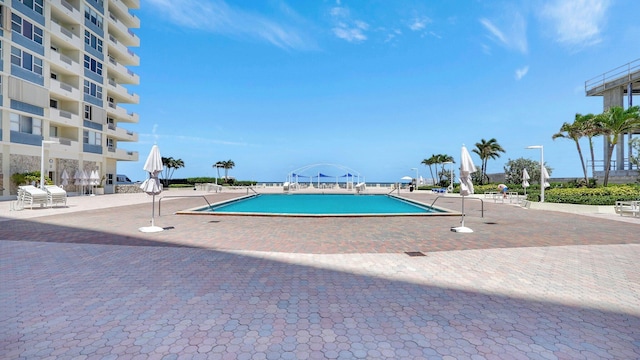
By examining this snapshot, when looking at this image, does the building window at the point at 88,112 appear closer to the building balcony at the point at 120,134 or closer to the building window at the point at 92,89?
the building window at the point at 92,89

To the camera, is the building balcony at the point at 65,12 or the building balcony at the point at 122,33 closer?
the building balcony at the point at 65,12

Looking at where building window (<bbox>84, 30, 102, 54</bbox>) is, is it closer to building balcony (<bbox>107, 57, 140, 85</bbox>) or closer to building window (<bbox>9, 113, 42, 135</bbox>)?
building balcony (<bbox>107, 57, 140, 85</bbox>)

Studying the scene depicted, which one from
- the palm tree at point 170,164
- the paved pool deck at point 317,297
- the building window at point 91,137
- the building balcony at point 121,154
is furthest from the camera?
the palm tree at point 170,164

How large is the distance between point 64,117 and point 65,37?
22.8ft

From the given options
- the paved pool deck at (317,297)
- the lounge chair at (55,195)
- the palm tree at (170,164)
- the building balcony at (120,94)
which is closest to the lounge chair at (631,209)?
the paved pool deck at (317,297)

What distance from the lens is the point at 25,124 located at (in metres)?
25.7

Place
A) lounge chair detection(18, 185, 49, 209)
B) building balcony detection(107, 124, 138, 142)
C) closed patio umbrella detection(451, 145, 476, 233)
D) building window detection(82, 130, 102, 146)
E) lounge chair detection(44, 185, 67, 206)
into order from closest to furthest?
closed patio umbrella detection(451, 145, 476, 233), lounge chair detection(18, 185, 49, 209), lounge chair detection(44, 185, 67, 206), building window detection(82, 130, 102, 146), building balcony detection(107, 124, 138, 142)

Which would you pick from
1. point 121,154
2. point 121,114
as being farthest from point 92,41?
point 121,154

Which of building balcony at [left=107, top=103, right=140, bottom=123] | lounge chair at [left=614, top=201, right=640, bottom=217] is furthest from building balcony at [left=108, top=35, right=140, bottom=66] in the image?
lounge chair at [left=614, top=201, right=640, bottom=217]

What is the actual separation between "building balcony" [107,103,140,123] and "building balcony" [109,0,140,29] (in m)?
→ 10.6

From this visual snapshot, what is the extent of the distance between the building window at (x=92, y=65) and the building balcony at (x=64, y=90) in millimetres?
3136

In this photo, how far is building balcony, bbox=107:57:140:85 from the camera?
36.0 meters

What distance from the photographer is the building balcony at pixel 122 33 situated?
118ft

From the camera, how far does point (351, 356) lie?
2.96 m
